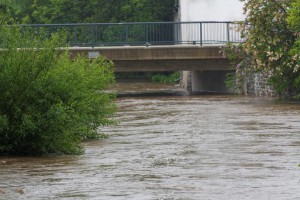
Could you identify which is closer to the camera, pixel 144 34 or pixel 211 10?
pixel 144 34

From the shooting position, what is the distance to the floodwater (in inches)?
563

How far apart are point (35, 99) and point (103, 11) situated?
4390cm

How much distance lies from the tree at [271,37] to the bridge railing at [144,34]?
551 cm

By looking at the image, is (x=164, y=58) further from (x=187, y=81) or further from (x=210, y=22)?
(x=187, y=81)

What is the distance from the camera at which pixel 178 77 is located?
198 feet

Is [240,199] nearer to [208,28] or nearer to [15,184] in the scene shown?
[15,184]

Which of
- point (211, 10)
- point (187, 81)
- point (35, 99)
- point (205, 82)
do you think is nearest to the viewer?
point (35, 99)

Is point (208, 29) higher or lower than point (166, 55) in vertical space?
higher

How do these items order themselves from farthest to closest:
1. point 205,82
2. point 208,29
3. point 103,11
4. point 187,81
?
point 103,11, point 187,81, point 205,82, point 208,29

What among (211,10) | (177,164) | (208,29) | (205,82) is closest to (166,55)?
(208,29)

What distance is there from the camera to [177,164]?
704 inches

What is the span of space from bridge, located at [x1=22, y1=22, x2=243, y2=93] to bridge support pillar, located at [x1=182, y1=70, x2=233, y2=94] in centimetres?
157

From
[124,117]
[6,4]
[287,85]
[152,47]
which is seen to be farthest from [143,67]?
[6,4]

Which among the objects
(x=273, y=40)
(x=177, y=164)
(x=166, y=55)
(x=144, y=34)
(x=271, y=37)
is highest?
(x=144, y=34)
